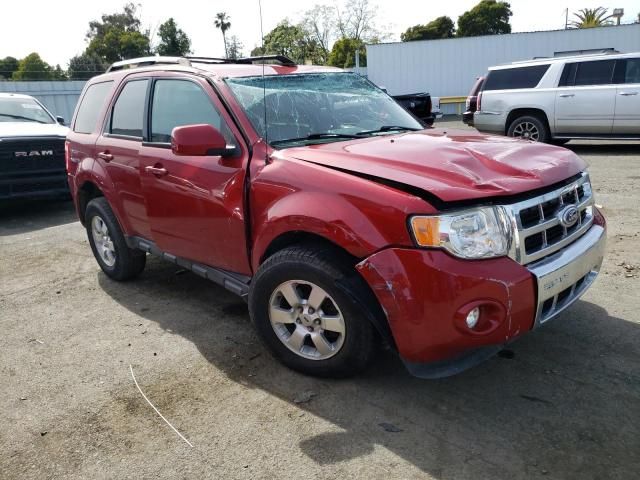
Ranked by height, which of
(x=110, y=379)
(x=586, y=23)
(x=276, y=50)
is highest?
(x=586, y=23)

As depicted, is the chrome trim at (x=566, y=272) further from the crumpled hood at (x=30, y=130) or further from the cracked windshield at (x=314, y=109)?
the crumpled hood at (x=30, y=130)

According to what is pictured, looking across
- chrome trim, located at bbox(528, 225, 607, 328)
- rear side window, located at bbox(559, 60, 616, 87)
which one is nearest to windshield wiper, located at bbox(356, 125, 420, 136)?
chrome trim, located at bbox(528, 225, 607, 328)

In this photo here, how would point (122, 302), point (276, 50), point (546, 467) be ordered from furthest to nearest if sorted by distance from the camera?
point (276, 50) → point (122, 302) → point (546, 467)

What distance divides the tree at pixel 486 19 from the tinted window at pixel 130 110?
54626mm

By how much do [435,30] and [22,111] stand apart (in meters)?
54.4

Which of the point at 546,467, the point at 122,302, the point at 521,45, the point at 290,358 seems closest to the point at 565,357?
the point at 546,467

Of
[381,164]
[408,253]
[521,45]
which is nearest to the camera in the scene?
[408,253]

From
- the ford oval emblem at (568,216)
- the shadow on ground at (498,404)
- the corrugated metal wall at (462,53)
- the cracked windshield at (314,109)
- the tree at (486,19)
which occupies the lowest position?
the shadow on ground at (498,404)

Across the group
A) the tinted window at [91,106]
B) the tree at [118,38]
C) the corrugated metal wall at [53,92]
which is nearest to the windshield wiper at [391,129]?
the tinted window at [91,106]

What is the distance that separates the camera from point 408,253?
2.59m

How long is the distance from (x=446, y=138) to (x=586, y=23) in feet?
191

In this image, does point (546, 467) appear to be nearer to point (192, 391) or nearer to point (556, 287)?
point (556, 287)

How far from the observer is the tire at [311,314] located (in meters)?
2.88

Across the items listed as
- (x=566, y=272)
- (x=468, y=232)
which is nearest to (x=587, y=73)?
(x=566, y=272)
